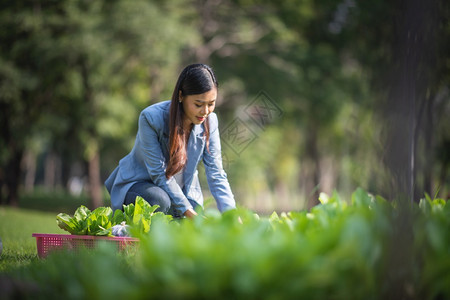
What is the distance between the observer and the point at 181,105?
4.19 m

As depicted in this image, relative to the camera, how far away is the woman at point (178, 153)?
12.9 feet

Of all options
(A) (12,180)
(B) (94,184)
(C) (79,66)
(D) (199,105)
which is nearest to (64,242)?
(D) (199,105)

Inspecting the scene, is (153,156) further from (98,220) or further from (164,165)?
(98,220)

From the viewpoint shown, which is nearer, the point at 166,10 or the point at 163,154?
the point at 163,154

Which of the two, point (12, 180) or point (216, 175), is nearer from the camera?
point (216, 175)

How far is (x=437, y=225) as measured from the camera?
2.03m

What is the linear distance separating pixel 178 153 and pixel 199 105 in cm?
50

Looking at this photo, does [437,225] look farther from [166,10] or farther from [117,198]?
[166,10]

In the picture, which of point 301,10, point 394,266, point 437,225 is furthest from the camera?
point 301,10

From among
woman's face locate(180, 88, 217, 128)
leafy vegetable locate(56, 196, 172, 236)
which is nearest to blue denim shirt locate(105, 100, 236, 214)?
woman's face locate(180, 88, 217, 128)

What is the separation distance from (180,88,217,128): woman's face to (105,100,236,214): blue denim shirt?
1.02 ft

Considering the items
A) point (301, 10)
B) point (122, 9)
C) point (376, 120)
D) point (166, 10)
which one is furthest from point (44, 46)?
point (376, 120)

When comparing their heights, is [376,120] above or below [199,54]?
below

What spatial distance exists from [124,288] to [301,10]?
58.6 feet
